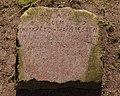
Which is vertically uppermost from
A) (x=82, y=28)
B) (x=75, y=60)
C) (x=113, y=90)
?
(x=82, y=28)

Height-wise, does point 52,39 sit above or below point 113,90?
above

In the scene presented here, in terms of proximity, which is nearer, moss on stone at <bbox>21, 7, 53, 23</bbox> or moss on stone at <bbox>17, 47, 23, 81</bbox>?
moss on stone at <bbox>17, 47, 23, 81</bbox>

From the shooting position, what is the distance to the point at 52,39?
3479 mm

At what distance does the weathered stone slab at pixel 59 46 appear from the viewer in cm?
337

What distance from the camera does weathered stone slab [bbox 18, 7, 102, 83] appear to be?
3373mm

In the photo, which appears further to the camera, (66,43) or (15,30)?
(15,30)

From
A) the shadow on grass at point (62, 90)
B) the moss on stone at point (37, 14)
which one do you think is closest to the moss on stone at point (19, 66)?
the shadow on grass at point (62, 90)

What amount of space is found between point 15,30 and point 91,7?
0.90 m

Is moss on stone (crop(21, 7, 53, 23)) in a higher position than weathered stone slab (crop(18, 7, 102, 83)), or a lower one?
higher

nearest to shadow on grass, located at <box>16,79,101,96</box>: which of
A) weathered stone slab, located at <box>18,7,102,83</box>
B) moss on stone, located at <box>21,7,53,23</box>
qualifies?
weathered stone slab, located at <box>18,7,102,83</box>

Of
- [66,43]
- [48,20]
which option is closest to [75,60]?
[66,43]

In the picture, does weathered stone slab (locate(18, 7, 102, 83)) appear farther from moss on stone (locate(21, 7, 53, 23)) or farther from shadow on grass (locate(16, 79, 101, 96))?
shadow on grass (locate(16, 79, 101, 96))

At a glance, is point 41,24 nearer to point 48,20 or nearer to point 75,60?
point 48,20

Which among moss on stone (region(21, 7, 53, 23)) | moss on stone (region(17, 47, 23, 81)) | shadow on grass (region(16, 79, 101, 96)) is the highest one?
moss on stone (region(21, 7, 53, 23))
